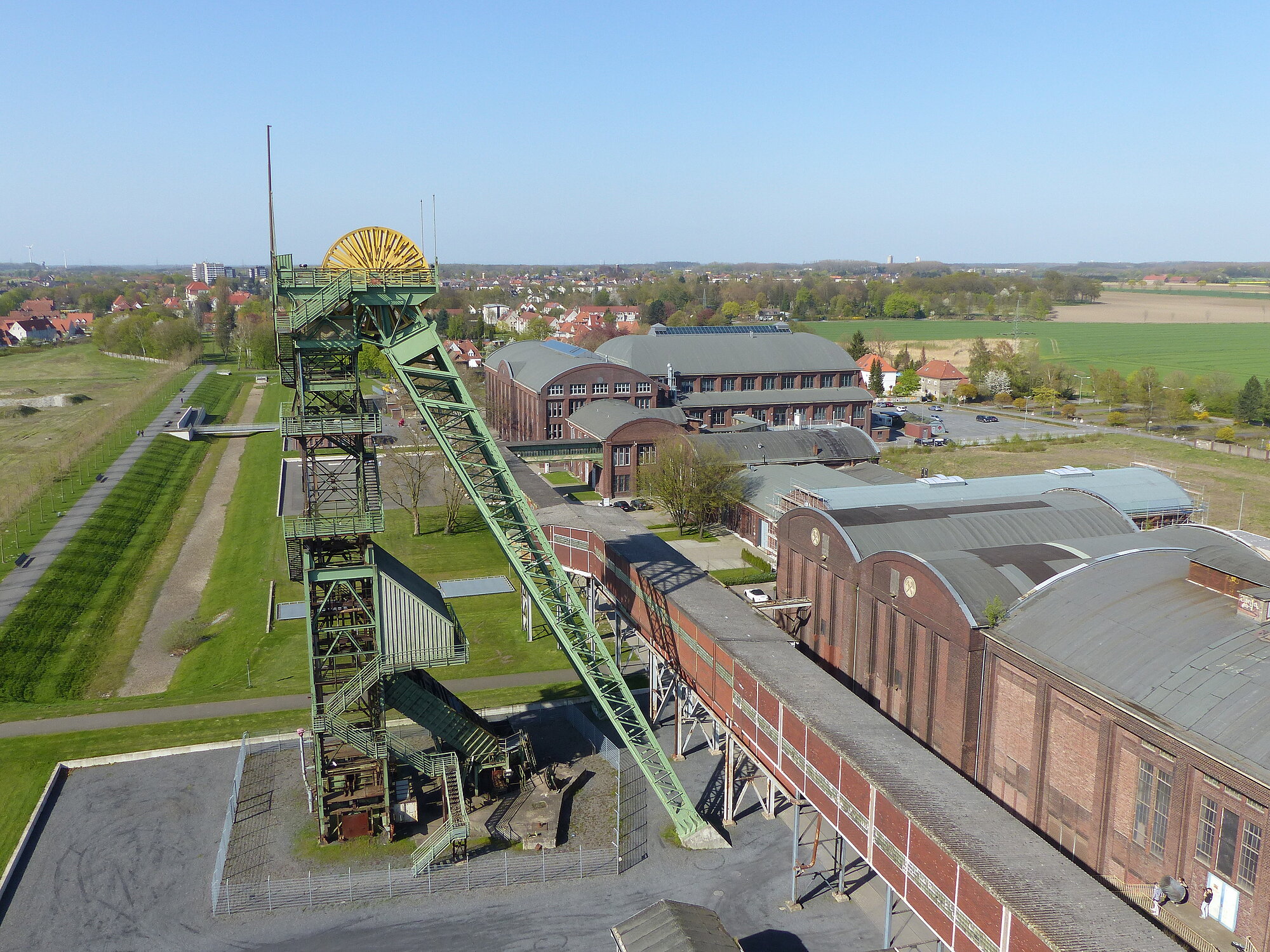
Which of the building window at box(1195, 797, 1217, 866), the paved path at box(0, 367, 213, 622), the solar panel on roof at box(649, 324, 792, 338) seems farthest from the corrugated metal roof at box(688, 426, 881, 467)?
the building window at box(1195, 797, 1217, 866)

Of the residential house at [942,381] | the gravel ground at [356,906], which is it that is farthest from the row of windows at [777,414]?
the gravel ground at [356,906]

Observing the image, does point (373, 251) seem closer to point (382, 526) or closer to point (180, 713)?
point (382, 526)

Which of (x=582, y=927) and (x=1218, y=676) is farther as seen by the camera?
(x=582, y=927)

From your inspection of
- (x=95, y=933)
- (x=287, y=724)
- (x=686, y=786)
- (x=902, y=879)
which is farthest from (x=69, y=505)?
(x=902, y=879)

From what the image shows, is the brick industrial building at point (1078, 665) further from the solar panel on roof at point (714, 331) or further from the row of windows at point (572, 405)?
the solar panel on roof at point (714, 331)

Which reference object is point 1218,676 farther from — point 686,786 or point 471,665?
point 471,665
